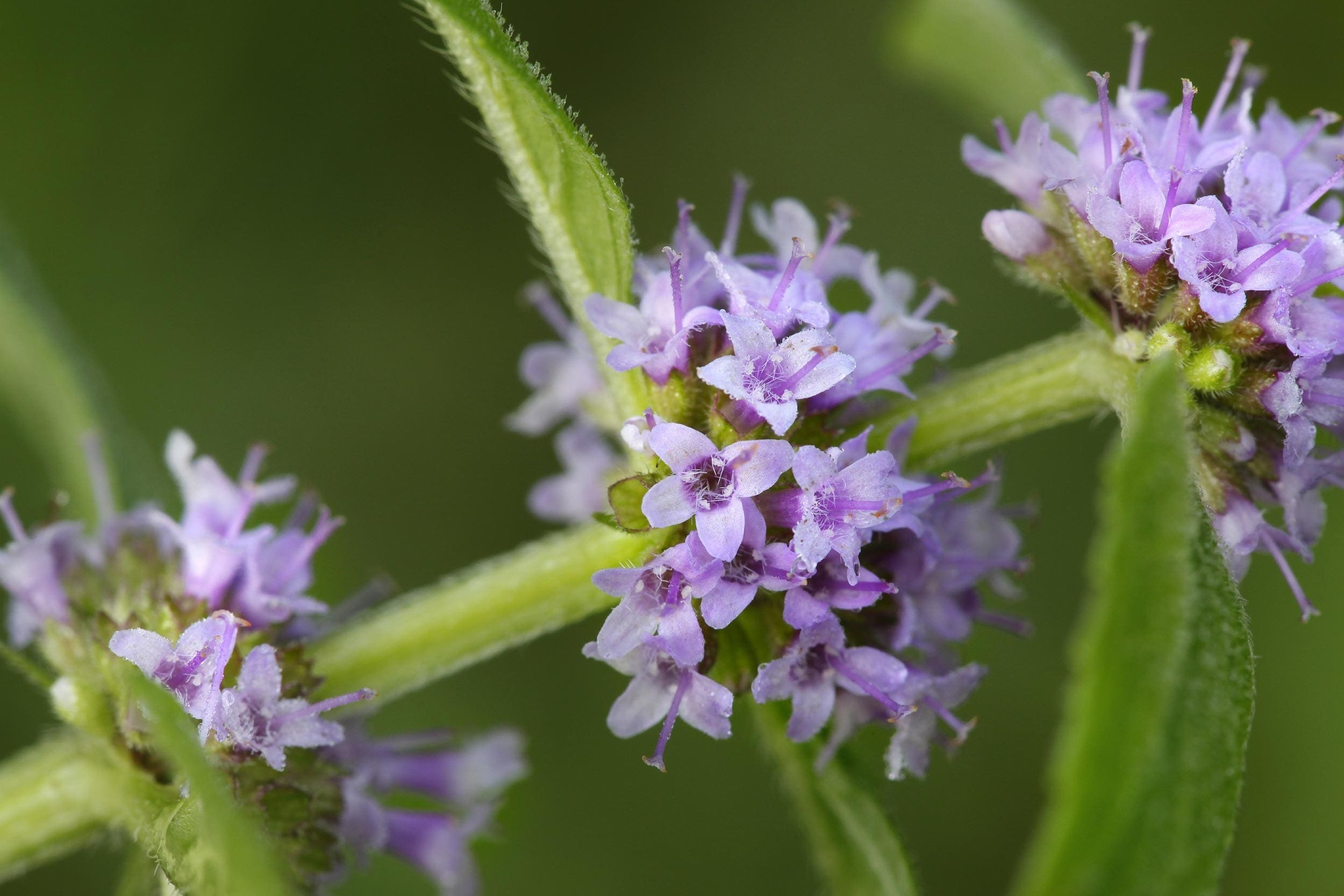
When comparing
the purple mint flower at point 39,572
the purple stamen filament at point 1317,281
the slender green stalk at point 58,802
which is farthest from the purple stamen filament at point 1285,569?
the purple mint flower at point 39,572

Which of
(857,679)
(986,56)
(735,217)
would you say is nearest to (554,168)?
(735,217)

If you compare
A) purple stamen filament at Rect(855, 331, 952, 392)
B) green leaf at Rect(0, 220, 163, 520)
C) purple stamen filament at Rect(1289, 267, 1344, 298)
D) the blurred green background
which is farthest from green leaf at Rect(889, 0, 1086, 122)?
green leaf at Rect(0, 220, 163, 520)

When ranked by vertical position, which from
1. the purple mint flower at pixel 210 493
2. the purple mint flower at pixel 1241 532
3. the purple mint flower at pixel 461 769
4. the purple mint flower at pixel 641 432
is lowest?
the purple mint flower at pixel 461 769

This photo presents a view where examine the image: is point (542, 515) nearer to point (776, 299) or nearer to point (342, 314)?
point (776, 299)

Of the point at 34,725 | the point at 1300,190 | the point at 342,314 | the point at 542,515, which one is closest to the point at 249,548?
the point at 542,515

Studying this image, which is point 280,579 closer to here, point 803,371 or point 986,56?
point 803,371

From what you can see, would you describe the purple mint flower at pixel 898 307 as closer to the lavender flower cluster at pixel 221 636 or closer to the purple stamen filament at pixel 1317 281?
the purple stamen filament at pixel 1317 281
